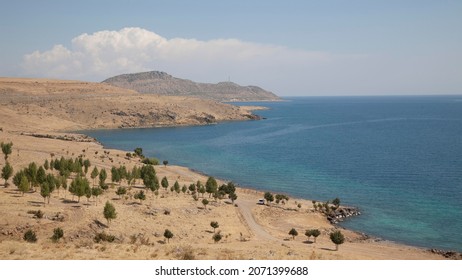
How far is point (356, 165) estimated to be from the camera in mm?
102875

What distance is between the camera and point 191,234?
156ft

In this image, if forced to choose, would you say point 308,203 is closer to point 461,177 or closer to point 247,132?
point 461,177

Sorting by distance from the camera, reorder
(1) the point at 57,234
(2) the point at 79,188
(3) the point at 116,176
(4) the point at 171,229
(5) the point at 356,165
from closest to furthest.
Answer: (1) the point at 57,234 < (4) the point at 171,229 < (2) the point at 79,188 < (3) the point at 116,176 < (5) the point at 356,165

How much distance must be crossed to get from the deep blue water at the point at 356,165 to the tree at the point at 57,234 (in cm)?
4024

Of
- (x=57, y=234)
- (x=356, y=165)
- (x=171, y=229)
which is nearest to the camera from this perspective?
(x=57, y=234)

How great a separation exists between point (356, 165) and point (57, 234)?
8234 cm

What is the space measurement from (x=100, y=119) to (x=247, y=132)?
74978mm

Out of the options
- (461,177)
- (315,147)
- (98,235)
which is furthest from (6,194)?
(315,147)

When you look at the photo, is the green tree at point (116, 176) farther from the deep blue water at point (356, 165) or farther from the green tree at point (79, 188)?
the deep blue water at point (356, 165)

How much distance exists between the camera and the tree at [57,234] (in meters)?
36.2

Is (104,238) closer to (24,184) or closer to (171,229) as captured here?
(171,229)

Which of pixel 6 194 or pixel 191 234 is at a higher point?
pixel 6 194

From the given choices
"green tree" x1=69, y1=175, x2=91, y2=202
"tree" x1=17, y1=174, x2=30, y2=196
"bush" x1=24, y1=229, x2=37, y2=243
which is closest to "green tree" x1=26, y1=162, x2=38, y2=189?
"tree" x1=17, y1=174, x2=30, y2=196

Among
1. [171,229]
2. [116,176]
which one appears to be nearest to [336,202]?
[171,229]
